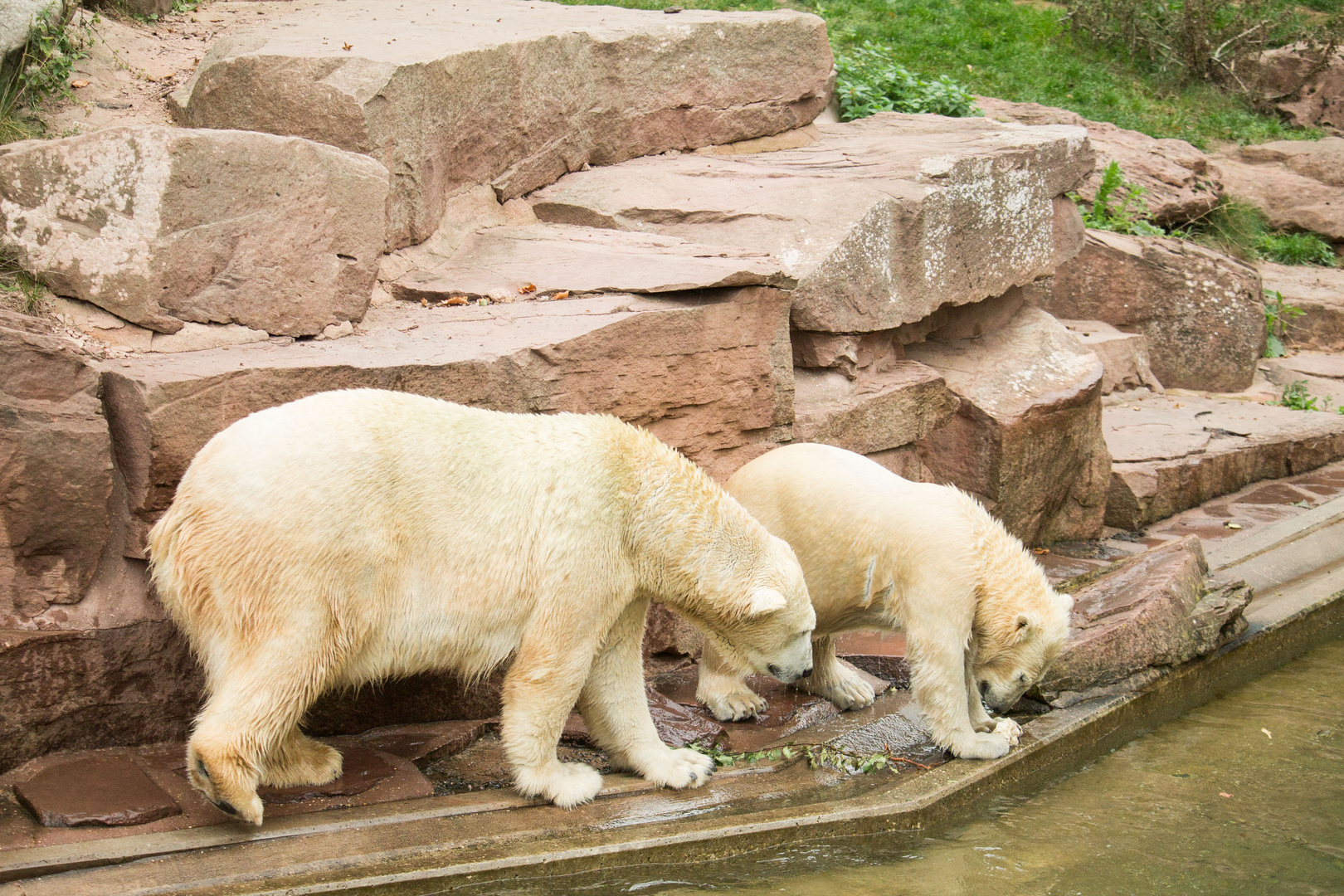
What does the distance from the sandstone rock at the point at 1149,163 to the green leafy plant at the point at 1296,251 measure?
3.43 feet

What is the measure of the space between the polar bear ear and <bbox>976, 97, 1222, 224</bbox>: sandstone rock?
8.67 meters

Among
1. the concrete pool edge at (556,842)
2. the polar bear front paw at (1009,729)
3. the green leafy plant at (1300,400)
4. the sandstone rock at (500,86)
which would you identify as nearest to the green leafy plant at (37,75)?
the sandstone rock at (500,86)

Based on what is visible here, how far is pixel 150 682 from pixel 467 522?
4.37 feet

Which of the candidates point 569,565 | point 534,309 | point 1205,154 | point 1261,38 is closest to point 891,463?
point 534,309

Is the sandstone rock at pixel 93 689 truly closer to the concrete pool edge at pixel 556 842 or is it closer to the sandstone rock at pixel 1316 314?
the concrete pool edge at pixel 556 842

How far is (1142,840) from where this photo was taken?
13.6 ft

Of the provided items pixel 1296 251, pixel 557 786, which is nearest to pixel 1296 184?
pixel 1296 251

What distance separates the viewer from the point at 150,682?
4.07 m

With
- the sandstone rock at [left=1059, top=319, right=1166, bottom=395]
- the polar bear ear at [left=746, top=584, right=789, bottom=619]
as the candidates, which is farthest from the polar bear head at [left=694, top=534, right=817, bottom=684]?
the sandstone rock at [left=1059, top=319, right=1166, bottom=395]

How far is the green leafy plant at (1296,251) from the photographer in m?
13.0

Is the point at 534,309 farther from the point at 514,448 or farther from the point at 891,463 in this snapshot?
the point at 891,463

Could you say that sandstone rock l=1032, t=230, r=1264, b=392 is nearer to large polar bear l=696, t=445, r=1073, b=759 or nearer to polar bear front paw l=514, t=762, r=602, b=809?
large polar bear l=696, t=445, r=1073, b=759

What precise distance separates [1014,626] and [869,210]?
9.39 feet

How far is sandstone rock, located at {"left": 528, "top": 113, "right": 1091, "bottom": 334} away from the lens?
632 centimetres
